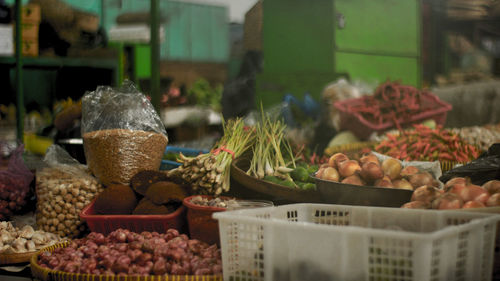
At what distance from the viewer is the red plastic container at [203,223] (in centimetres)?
169

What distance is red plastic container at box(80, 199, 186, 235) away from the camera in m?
1.79

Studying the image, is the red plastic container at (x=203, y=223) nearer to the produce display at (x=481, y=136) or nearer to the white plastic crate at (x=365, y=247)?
the white plastic crate at (x=365, y=247)

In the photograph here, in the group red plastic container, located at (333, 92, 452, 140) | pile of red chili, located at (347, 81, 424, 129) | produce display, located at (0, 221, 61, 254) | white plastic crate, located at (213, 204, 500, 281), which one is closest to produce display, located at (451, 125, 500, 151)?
red plastic container, located at (333, 92, 452, 140)

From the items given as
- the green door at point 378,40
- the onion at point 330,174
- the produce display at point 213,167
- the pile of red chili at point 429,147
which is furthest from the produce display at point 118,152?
the green door at point 378,40

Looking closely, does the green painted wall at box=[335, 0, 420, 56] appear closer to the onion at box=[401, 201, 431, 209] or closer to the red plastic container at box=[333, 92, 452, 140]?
the red plastic container at box=[333, 92, 452, 140]

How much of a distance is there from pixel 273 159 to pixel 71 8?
2.59 meters

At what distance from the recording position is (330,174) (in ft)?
5.60

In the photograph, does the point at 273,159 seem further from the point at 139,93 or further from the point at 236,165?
the point at 139,93

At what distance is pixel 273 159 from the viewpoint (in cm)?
202

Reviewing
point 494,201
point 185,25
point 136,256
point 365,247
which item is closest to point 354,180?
point 494,201

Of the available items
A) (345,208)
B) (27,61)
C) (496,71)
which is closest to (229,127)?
(345,208)

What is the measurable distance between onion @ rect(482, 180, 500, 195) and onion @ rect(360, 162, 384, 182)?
1.00ft

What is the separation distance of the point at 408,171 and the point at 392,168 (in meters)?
0.06

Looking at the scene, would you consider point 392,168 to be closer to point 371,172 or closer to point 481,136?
point 371,172
